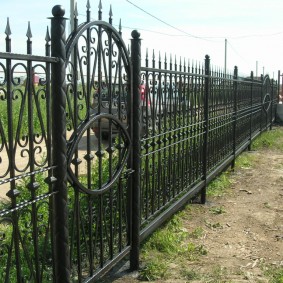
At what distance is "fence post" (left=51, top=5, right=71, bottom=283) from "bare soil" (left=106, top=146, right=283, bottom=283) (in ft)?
3.98

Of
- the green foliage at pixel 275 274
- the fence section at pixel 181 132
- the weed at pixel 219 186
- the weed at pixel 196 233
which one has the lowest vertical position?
the green foliage at pixel 275 274

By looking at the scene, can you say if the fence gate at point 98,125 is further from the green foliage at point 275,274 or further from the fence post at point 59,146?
the green foliage at point 275,274

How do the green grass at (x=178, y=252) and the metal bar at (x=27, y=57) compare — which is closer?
the metal bar at (x=27, y=57)

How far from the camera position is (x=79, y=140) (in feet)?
9.72

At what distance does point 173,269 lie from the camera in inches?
164

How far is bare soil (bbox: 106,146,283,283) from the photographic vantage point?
4.12 meters

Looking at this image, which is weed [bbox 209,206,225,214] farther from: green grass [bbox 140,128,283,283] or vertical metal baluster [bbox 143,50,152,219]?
vertical metal baluster [bbox 143,50,152,219]

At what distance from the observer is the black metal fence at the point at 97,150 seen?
2500mm

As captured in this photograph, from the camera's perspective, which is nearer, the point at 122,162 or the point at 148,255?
the point at 122,162

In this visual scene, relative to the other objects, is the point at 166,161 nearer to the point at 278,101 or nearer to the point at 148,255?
the point at 148,255

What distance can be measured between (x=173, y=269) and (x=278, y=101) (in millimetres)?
16035

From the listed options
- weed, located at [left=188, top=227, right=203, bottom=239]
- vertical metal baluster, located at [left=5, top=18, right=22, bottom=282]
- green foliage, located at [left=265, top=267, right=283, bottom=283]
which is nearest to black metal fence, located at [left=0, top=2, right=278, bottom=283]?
vertical metal baluster, located at [left=5, top=18, right=22, bottom=282]

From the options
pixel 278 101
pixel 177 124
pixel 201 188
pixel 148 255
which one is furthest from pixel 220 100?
pixel 278 101

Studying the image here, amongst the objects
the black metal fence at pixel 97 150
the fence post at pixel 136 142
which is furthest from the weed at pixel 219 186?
the fence post at pixel 136 142
